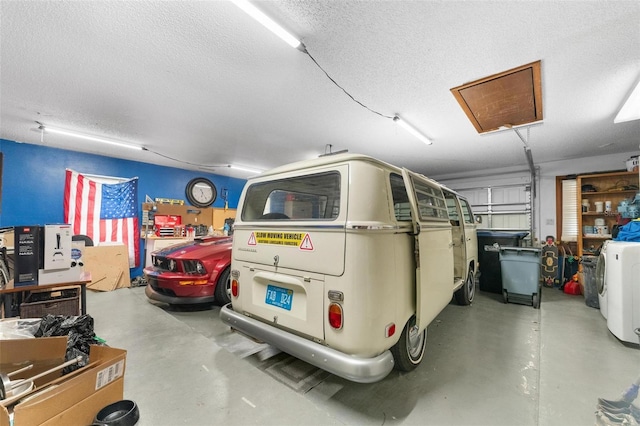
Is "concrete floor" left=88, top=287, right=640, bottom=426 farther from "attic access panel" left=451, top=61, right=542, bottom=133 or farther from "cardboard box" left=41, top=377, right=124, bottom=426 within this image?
"attic access panel" left=451, top=61, right=542, bottom=133

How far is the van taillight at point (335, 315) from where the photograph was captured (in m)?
1.67

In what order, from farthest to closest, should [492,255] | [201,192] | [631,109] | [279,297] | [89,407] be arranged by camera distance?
[201,192] < [492,255] < [631,109] < [279,297] < [89,407]

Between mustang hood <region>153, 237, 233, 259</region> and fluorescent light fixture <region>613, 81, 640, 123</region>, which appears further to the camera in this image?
mustang hood <region>153, 237, 233, 259</region>

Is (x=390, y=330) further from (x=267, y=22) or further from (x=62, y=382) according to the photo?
(x=267, y=22)

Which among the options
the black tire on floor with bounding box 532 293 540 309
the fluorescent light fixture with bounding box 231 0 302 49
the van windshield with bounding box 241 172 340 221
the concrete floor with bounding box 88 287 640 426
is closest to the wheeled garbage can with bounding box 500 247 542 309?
the black tire on floor with bounding box 532 293 540 309

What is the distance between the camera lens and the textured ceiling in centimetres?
192

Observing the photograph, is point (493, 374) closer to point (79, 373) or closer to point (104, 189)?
point (79, 373)

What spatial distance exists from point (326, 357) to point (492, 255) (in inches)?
A: 186

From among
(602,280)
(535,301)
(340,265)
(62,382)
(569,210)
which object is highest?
(569,210)

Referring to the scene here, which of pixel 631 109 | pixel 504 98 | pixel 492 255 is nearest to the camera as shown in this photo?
pixel 504 98

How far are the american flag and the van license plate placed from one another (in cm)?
583

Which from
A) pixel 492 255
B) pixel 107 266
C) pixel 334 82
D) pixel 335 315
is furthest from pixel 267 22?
pixel 107 266

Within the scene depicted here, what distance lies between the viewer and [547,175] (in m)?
6.40

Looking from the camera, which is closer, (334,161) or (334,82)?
(334,161)
